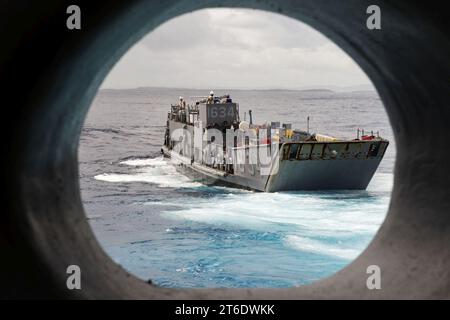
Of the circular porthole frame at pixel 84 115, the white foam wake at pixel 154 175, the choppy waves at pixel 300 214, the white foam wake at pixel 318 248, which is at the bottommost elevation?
the white foam wake at pixel 318 248

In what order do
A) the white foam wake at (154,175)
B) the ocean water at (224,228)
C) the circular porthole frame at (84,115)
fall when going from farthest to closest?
the white foam wake at (154,175)
the ocean water at (224,228)
the circular porthole frame at (84,115)

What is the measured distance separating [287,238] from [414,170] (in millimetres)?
18837

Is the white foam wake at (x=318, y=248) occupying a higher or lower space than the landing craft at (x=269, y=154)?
lower

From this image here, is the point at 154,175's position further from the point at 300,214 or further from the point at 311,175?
the point at 300,214

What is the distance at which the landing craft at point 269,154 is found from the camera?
2850 centimetres

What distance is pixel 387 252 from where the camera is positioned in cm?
612

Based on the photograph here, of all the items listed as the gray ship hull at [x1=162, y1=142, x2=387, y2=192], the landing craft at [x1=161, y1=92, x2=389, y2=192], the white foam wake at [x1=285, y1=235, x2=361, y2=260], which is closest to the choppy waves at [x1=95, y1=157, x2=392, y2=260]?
the white foam wake at [x1=285, y1=235, x2=361, y2=260]

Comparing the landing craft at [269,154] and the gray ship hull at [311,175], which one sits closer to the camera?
the landing craft at [269,154]

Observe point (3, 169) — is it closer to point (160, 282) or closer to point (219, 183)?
point (160, 282)

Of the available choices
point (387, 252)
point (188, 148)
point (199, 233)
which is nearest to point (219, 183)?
point (188, 148)

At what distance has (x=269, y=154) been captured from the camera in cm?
2842

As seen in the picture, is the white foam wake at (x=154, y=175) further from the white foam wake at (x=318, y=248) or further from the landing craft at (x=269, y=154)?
the white foam wake at (x=318, y=248)

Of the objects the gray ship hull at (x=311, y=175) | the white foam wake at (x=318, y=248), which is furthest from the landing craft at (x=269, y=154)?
the white foam wake at (x=318, y=248)
